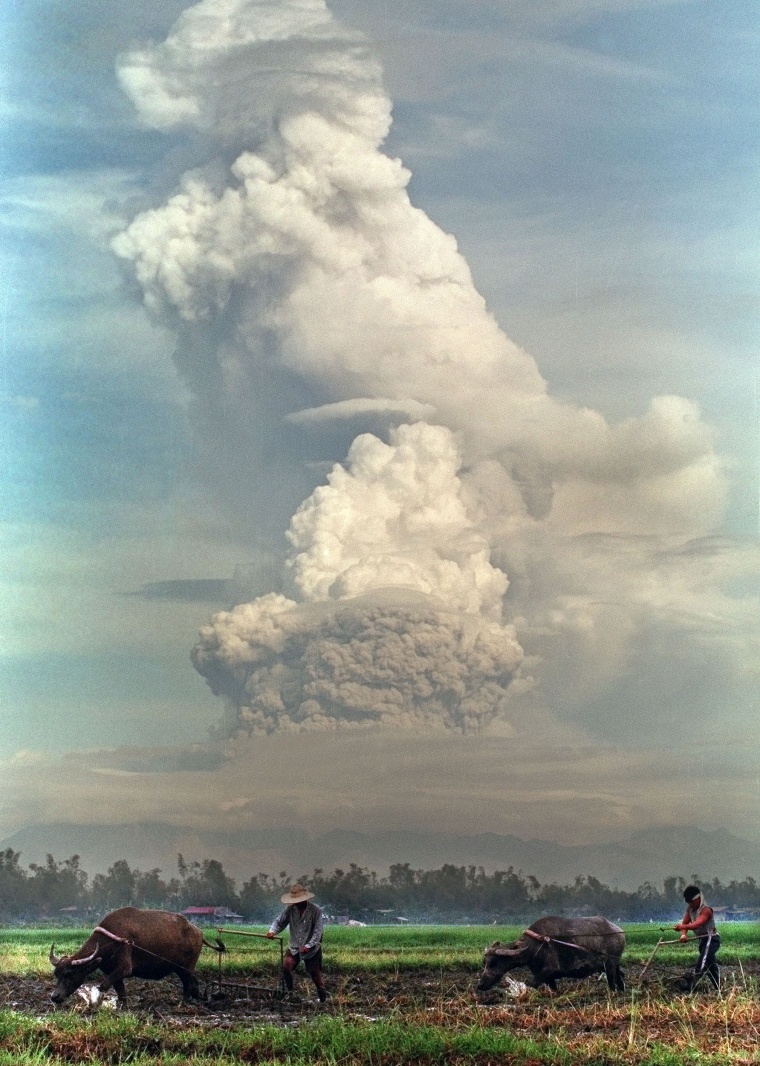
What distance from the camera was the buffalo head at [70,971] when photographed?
802 centimetres

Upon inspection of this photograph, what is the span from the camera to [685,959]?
10844 millimetres

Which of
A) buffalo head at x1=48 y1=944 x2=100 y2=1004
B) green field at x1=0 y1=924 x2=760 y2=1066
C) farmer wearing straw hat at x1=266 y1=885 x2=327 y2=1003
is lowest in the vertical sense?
green field at x1=0 y1=924 x2=760 y2=1066

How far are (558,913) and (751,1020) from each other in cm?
406

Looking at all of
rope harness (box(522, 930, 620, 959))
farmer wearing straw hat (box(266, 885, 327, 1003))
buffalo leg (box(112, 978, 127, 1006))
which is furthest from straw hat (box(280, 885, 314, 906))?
rope harness (box(522, 930, 620, 959))

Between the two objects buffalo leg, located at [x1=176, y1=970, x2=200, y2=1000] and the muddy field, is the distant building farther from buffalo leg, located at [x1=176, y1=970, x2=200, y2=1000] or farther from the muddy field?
buffalo leg, located at [x1=176, y1=970, x2=200, y2=1000]

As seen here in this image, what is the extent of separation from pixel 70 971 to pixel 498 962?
254cm

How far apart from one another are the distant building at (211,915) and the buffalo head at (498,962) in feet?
13.4

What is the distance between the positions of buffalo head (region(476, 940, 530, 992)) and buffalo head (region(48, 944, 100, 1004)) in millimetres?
2310

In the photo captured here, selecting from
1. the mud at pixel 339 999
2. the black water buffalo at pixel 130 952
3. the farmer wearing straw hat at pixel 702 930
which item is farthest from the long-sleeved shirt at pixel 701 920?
the black water buffalo at pixel 130 952

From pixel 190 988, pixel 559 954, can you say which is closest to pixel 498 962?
pixel 559 954

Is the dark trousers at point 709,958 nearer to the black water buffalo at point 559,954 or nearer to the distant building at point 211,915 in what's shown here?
the black water buffalo at point 559,954

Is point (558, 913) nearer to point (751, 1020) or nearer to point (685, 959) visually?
point (685, 959)

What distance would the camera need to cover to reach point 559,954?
8.37 metres

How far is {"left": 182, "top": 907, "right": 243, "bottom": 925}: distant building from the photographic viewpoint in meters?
12.0
